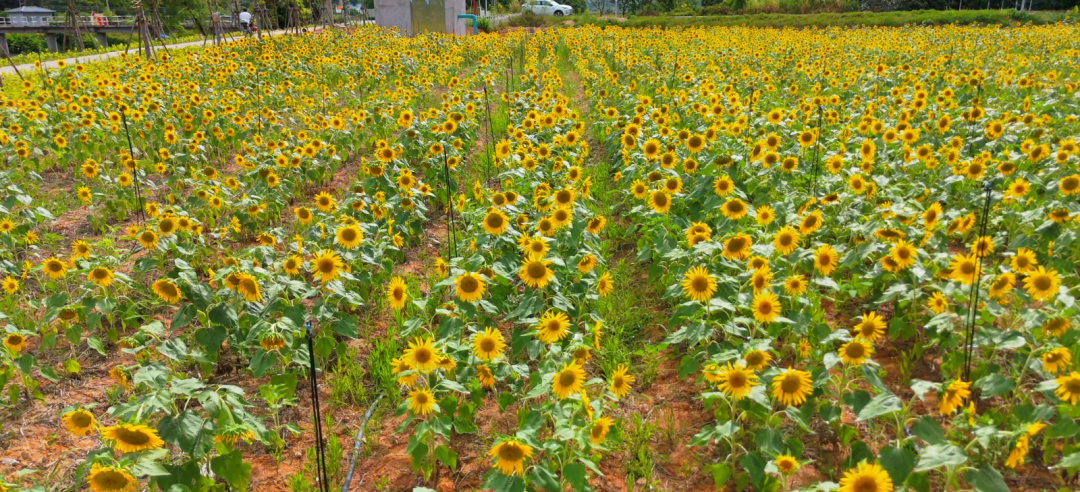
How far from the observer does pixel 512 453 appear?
207 centimetres

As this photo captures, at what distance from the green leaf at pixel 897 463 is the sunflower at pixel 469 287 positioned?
1.75m

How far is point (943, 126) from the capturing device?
5.11 m

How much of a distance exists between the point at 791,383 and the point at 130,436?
2.27 metres

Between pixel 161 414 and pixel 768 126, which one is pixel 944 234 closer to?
pixel 768 126

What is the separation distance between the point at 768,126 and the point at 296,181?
461cm

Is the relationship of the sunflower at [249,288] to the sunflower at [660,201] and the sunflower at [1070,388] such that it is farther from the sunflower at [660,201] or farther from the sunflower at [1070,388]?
the sunflower at [1070,388]

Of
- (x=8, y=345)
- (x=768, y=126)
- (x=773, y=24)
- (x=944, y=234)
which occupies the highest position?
(x=773, y=24)

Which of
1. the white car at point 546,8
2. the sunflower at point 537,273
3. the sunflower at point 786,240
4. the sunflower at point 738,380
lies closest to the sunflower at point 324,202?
the sunflower at point 537,273

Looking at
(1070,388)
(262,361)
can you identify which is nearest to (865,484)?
(1070,388)

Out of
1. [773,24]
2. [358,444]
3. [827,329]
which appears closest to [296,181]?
[358,444]

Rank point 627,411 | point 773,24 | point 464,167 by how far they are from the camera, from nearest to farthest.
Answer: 1. point 627,411
2. point 464,167
3. point 773,24

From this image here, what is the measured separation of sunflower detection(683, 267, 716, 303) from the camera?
278 centimetres

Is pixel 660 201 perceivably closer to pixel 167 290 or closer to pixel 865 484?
pixel 865 484

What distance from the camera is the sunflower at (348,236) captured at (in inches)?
139
